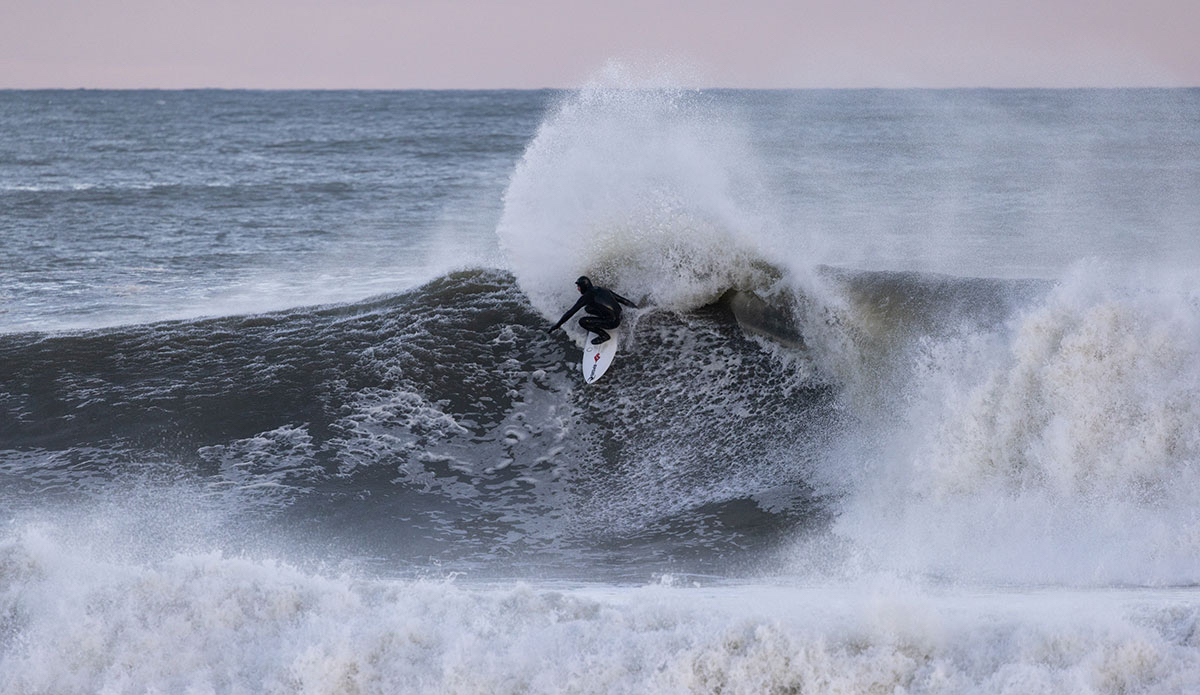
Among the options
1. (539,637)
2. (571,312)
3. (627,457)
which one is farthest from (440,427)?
(539,637)

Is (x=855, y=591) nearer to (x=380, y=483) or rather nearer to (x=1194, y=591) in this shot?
(x=1194, y=591)

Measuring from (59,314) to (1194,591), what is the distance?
12787 mm

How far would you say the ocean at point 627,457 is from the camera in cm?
475

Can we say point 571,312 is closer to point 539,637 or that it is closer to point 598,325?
Result: point 598,325

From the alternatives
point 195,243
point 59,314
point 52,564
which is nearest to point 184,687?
point 52,564

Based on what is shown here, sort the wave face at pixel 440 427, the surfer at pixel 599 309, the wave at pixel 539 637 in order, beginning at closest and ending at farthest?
the wave at pixel 539 637 → the wave face at pixel 440 427 → the surfer at pixel 599 309

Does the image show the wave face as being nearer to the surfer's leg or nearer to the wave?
the surfer's leg

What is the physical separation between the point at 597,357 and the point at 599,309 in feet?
1.56

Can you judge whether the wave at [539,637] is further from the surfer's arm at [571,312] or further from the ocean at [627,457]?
the surfer's arm at [571,312]

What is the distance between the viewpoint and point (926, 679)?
4395mm

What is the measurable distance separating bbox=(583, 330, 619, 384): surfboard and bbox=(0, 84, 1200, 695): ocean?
175mm

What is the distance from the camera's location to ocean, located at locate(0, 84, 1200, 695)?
4746 millimetres

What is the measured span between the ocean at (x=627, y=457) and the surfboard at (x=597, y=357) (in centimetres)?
17

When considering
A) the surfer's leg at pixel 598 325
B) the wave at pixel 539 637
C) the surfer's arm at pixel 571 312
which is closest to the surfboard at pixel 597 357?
the surfer's leg at pixel 598 325
